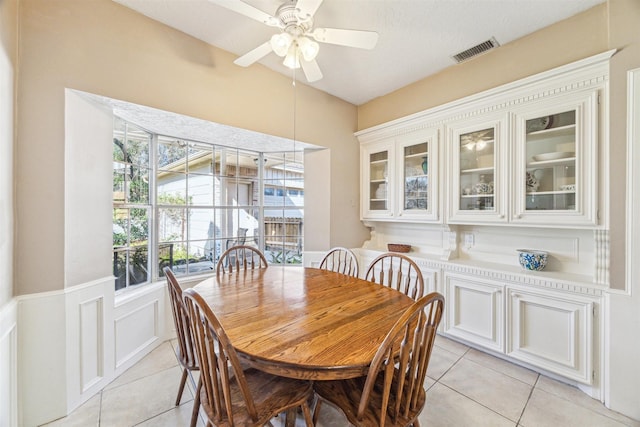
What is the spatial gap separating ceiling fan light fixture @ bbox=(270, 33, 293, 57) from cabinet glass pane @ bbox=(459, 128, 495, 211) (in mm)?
1957

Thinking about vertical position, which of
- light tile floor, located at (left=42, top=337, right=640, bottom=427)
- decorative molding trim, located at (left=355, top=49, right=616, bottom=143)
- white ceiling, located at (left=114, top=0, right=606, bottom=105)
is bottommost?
light tile floor, located at (left=42, top=337, right=640, bottom=427)

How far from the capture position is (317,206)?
340 cm

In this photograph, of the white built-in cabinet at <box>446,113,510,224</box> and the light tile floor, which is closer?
the light tile floor

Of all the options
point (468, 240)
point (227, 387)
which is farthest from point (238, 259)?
point (468, 240)

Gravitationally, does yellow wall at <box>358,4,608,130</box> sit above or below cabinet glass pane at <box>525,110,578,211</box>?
above

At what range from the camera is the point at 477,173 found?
2.58 m

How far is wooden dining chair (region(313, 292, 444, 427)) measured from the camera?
3.25 feet

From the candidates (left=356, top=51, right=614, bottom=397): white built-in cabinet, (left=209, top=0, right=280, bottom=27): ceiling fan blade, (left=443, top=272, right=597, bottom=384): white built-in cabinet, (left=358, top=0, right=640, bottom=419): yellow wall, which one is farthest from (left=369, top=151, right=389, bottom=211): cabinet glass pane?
(left=209, top=0, right=280, bottom=27): ceiling fan blade

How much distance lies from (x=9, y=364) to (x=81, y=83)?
1779 mm

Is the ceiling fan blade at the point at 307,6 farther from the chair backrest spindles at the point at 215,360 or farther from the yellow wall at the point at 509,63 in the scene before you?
the yellow wall at the point at 509,63

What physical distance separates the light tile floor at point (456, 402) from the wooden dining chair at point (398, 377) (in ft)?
2.18

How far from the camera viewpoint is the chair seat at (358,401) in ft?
3.54

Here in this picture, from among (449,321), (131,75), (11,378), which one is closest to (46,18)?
(131,75)

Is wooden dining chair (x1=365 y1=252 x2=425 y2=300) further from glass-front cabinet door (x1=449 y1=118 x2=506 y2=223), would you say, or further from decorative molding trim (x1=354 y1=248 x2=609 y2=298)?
glass-front cabinet door (x1=449 y1=118 x2=506 y2=223)
